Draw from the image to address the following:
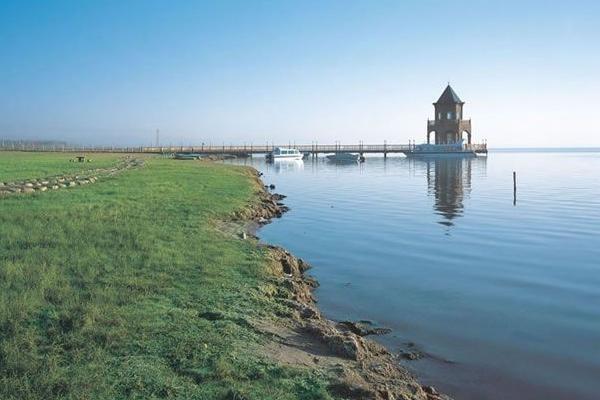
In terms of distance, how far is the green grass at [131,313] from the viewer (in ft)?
21.8

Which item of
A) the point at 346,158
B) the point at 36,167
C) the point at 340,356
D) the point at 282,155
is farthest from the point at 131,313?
the point at 346,158

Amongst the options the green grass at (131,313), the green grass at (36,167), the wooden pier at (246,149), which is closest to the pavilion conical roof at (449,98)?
the wooden pier at (246,149)

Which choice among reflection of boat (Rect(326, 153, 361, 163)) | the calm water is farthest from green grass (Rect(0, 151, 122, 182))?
reflection of boat (Rect(326, 153, 361, 163))

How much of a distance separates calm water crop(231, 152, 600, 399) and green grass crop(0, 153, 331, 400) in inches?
120

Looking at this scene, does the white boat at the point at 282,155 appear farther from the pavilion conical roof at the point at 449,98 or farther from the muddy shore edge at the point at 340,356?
the muddy shore edge at the point at 340,356

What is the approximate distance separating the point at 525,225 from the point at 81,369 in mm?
24279

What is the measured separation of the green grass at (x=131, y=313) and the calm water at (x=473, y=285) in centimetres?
305

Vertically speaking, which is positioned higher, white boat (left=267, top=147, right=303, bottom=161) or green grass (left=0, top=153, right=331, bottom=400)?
white boat (left=267, top=147, right=303, bottom=161)

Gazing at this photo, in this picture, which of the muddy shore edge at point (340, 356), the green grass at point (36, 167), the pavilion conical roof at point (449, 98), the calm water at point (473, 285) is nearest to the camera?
the muddy shore edge at point (340, 356)

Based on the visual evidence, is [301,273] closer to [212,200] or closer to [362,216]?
[212,200]

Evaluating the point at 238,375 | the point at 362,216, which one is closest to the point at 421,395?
the point at 238,375

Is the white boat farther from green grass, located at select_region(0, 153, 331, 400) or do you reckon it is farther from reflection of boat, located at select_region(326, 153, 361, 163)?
green grass, located at select_region(0, 153, 331, 400)

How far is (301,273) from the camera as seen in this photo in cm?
1625

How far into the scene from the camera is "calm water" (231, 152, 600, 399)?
31.5 feet
